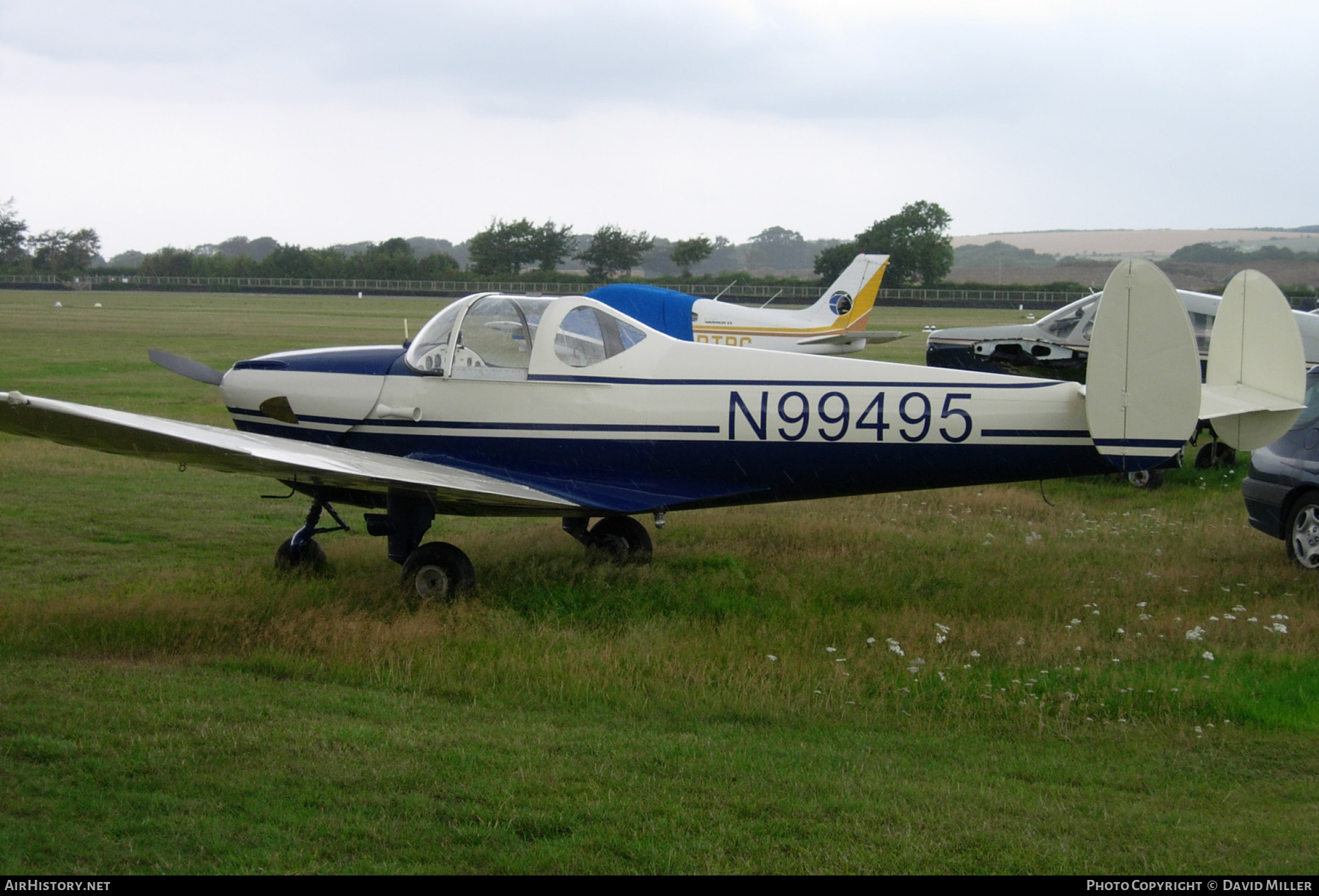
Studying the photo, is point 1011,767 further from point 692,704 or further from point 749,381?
point 749,381

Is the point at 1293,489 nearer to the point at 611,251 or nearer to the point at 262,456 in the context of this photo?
the point at 262,456

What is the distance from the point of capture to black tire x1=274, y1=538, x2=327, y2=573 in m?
8.46

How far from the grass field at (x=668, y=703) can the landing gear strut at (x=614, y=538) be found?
19 cm

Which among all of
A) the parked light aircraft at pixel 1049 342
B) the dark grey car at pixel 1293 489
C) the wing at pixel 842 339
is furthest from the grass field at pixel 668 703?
the wing at pixel 842 339

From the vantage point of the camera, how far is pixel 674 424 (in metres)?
7.82

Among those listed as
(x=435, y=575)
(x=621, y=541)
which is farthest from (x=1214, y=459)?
(x=435, y=575)

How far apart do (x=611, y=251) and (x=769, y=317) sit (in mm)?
58181

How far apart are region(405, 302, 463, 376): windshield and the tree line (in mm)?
72653

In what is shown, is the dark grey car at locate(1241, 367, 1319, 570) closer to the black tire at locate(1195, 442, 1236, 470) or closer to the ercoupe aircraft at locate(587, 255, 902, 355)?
the black tire at locate(1195, 442, 1236, 470)

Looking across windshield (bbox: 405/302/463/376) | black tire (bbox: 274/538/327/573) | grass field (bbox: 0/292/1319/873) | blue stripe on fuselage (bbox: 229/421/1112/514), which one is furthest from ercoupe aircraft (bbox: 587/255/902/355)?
blue stripe on fuselage (bbox: 229/421/1112/514)

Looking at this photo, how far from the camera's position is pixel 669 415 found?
784 cm

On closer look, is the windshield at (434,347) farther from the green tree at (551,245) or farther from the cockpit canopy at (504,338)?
the green tree at (551,245)

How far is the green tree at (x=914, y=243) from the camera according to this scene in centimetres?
8350

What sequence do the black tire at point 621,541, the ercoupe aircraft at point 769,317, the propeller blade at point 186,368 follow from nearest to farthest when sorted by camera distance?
the black tire at point 621,541 → the propeller blade at point 186,368 → the ercoupe aircraft at point 769,317
